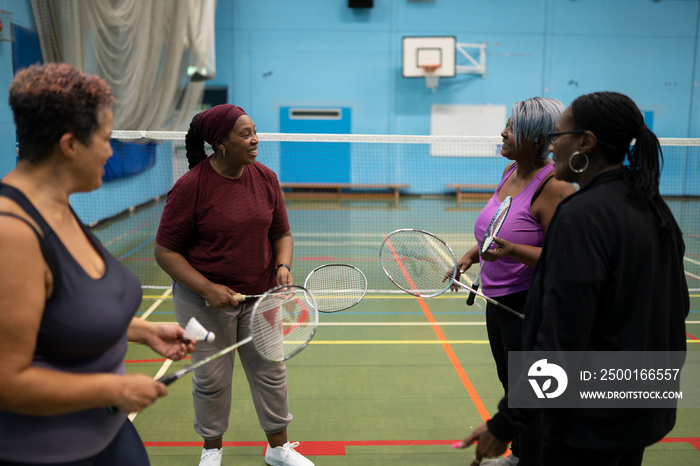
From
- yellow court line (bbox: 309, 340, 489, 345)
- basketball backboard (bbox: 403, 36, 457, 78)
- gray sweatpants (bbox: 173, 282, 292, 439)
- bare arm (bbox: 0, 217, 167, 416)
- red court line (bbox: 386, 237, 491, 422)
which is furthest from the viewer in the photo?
basketball backboard (bbox: 403, 36, 457, 78)

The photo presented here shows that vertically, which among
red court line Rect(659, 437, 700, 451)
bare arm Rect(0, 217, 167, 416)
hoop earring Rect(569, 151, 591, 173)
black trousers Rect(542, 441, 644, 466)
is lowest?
red court line Rect(659, 437, 700, 451)

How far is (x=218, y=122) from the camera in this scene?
328 centimetres

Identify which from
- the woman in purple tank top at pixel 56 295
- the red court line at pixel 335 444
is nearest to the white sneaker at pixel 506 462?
the red court line at pixel 335 444

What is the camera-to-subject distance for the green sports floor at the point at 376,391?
3918 mm

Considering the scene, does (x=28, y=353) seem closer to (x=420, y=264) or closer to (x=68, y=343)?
(x=68, y=343)

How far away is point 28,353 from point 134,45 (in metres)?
9.25

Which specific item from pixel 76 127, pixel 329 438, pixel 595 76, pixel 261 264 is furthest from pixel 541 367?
pixel 595 76

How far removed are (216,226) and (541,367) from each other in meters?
2.01

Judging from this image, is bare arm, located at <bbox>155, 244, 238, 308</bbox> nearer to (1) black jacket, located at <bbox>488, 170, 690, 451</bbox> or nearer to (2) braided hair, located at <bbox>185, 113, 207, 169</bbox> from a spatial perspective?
(2) braided hair, located at <bbox>185, 113, 207, 169</bbox>

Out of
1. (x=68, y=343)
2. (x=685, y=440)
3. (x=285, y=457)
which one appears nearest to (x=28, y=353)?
(x=68, y=343)

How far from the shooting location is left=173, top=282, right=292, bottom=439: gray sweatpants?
3.38 m

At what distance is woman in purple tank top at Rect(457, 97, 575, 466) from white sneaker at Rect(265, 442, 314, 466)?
54.8 inches

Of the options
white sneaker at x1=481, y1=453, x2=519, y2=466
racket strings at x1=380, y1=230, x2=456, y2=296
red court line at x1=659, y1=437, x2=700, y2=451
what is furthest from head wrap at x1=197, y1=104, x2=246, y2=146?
red court line at x1=659, y1=437, x2=700, y2=451

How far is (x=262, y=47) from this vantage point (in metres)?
16.7
